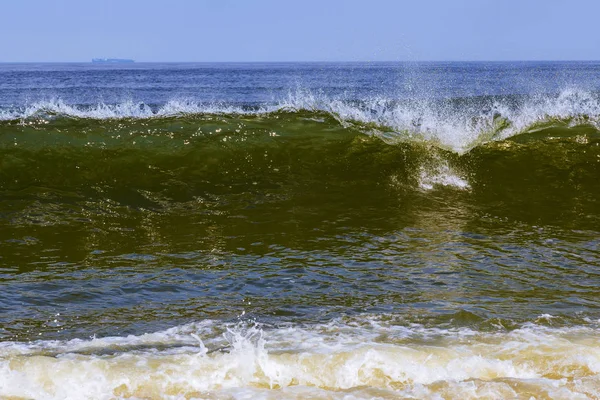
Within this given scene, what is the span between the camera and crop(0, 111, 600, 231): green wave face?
9531 millimetres

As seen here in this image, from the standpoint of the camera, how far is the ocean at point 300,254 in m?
4.20

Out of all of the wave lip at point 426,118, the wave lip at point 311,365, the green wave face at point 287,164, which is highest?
the wave lip at point 426,118

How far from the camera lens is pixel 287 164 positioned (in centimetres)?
1097

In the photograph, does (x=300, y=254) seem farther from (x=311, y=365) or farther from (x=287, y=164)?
(x=287, y=164)

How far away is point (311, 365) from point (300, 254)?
8.63 feet

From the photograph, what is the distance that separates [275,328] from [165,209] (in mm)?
4427

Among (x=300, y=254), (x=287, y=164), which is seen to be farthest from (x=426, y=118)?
(x=300, y=254)

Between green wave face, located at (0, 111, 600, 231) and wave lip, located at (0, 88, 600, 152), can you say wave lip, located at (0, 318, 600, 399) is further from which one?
wave lip, located at (0, 88, 600, 152)

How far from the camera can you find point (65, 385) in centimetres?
399

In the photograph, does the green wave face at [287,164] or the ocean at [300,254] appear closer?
the ocean at [300,254]

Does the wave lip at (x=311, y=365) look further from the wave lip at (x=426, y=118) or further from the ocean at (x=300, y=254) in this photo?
the wave lip at (x=426, y=118)

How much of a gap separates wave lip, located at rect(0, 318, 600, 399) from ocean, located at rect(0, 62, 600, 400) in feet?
0.04

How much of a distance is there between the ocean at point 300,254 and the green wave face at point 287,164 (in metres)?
0.04

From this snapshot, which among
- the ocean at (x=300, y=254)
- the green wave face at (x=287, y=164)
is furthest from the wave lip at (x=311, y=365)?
the green wave face at (x=287, y=164)
